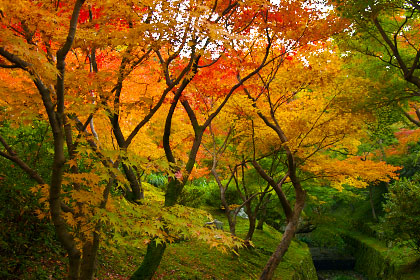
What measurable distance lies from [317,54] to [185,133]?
4203 mm

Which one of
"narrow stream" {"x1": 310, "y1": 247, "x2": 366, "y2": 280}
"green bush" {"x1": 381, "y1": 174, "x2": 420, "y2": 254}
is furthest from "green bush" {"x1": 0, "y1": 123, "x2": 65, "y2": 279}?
"narrow stream" {"x1": 310, "y1": 247, "x2": 366, "y2": 280}

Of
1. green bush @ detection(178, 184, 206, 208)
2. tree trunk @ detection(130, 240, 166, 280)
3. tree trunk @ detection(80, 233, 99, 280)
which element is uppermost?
tree trunk @ detection(80, 233, 99, 280)

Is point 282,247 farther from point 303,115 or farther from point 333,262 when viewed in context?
point 333,262

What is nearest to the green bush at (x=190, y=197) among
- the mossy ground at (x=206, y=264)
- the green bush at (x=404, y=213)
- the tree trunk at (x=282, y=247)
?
the mossy ground at (x=206, y=264)

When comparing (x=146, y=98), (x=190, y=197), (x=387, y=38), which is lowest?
(x=190, y=197)

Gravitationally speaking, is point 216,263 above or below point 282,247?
below

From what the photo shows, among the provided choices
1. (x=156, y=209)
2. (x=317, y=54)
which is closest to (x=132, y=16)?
(x=156, y=209)

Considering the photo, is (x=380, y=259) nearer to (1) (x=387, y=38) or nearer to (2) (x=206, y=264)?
(2) (x=206, y=264)

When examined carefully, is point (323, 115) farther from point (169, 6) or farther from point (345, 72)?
point (169, 6)

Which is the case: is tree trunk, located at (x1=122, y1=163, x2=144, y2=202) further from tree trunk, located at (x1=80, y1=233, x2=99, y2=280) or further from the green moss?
the green moss

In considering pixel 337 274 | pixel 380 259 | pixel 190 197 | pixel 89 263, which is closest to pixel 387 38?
pixel 89 263

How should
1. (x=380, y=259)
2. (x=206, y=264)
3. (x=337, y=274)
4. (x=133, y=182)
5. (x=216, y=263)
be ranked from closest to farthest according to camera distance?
1. (x=133, y=182)
2. (x=206, y=264)
3. (x=216, y=263)
4. (x=380, y=259)
5. (x=337, y=274)

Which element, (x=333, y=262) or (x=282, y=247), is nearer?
(x=282, y=247)

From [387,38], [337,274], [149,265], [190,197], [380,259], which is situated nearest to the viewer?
[149,265]
